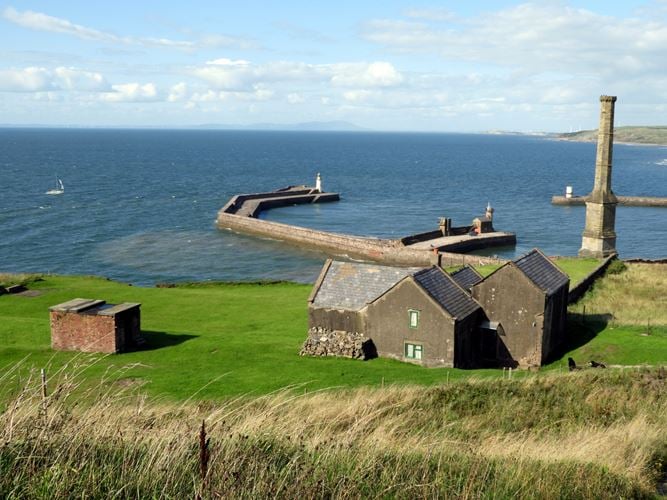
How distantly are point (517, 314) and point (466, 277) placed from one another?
4102 mm

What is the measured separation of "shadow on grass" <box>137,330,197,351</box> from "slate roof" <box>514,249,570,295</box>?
1658cm

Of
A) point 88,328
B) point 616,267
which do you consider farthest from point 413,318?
point 616,267

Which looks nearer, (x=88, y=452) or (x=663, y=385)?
(x=88, y=452)

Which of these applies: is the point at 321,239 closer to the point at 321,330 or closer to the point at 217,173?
the point at 321,330

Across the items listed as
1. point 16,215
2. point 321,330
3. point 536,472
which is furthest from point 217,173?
point 536,472

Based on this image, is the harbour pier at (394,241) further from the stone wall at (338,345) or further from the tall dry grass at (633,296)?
the stone wall at (338,345)

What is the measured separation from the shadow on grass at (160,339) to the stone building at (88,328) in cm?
118

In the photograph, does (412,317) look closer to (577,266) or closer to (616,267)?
(577,266)

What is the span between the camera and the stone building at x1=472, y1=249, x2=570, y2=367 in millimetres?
31750

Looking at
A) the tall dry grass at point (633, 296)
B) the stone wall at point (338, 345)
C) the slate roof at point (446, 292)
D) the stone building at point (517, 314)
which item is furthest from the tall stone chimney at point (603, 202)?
the stone wall at point (338, 345)

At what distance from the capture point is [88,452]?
7.79 meters

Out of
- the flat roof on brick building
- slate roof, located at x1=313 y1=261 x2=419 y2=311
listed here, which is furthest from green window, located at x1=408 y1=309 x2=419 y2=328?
the flat roof on brick building

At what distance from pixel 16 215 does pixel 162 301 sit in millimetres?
62857

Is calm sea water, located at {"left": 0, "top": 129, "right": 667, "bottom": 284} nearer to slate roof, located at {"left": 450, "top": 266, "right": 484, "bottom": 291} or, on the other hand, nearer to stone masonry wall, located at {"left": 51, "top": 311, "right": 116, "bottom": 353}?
slate roof, located at {"left": 450, "top": 266, "right": 484, "bottom": 291}
